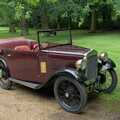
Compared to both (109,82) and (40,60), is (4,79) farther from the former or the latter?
(109,82)

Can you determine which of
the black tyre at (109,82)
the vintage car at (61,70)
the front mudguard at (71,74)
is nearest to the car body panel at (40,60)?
the vintage car at (61,70)

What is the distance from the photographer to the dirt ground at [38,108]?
567 cm

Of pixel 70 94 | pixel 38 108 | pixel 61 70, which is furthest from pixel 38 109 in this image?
pixel 61 70

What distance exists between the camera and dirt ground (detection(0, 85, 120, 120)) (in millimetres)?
5668

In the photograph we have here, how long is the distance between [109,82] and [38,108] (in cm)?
182

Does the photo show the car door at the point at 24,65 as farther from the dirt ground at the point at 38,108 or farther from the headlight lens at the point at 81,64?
the headlight lens at the point at 81,64

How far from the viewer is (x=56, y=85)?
6109mm

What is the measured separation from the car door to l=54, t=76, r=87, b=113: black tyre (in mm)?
684

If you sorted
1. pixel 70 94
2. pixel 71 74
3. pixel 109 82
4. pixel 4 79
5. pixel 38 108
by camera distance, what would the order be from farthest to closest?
pixel 4 79, pixel 109 82, pixel 38 108, pixel 70 94, pixel 71 74

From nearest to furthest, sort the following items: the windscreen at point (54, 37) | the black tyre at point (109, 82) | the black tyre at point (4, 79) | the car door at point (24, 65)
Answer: the car door at point (24, 65), the windscreen at point (54, 37), the black tyre at point (109, 82), the black tyre at point (4, 79)

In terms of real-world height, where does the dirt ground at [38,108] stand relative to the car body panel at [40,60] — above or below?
below

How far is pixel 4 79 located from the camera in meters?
7.58

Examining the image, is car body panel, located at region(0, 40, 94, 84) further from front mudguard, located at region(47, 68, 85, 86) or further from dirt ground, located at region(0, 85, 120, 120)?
dirt ground, located at region(0, 85, 120, 120)

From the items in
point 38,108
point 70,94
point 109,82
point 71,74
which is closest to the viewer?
→ point 71,74
